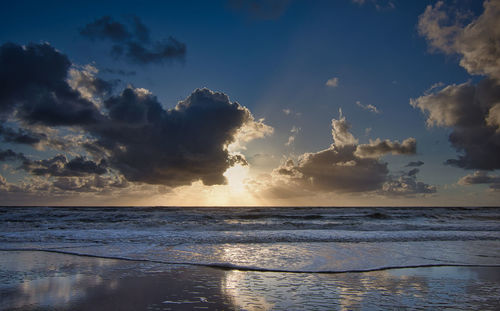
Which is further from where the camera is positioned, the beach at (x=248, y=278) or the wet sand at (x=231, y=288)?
the beach at (x=248, y=278)

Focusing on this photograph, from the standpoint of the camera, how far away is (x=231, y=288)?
20.5ft

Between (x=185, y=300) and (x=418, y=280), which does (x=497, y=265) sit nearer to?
(x=418, y=280)

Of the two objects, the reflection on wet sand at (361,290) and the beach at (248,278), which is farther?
the beach at (248,278)

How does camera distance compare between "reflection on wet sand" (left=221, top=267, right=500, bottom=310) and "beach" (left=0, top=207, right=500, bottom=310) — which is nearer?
"reflection on wet sand" (left=221, top=267, right=500, bottom=310)

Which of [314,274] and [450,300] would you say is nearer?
[450,300]

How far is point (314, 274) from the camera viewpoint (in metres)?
7.61

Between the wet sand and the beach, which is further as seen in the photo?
the beach

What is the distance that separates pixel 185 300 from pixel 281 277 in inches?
105

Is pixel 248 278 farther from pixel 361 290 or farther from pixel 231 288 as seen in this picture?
pixel 361 290

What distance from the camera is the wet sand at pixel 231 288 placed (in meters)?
5.17

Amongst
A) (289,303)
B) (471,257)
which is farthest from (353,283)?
(471,257)

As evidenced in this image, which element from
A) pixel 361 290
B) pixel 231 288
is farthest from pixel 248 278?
pixel 361 290

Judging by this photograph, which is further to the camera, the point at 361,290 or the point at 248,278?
the point at 248,278

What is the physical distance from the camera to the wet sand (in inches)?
204
